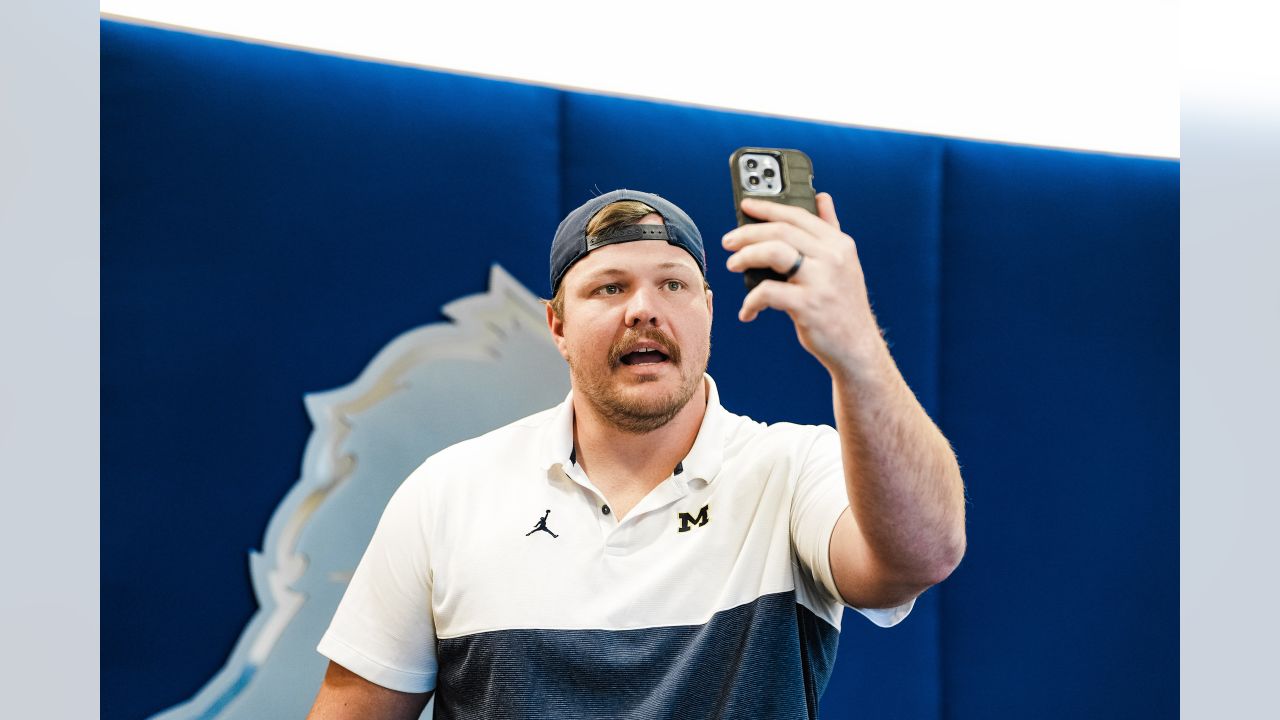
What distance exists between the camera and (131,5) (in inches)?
57.8

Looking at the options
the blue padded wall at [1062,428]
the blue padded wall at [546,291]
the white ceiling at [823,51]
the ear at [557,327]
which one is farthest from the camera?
the blue padded wall at [1062,428]

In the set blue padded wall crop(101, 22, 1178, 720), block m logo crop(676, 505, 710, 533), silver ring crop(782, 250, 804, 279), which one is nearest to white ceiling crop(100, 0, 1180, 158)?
blue padded wall crop(101, 22, 1178, 720)

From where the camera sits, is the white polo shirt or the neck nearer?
the white polo shirt

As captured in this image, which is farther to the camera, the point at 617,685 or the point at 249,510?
Result: the point at 249,510

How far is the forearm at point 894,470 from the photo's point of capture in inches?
33.9

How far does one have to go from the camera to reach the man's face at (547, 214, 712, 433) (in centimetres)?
121

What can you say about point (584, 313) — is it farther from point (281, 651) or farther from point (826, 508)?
point (281, 651)

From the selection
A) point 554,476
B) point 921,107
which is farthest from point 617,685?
point 921,107

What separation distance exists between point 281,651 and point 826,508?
3.02ft

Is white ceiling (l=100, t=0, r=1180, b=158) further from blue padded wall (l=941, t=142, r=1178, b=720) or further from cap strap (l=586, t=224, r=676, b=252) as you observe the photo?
cap strap (l=586, t=224, r=676, b=252)

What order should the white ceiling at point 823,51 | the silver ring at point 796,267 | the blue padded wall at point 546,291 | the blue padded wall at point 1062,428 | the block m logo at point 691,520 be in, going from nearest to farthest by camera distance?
1. the silver ring at point 796,267
2. the block m logo at point 691,520
3. the blue padded wall at point 546,291
4. the white ceiling at point 823,51
5. the blue padded wall at point 1062,428

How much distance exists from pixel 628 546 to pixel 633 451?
0.44 feet

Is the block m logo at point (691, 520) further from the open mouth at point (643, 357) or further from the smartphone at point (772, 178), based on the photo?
the smartphone at point (772, 178)

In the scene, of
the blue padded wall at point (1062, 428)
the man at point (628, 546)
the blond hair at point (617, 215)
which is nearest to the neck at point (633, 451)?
the man at point (628, 546)
